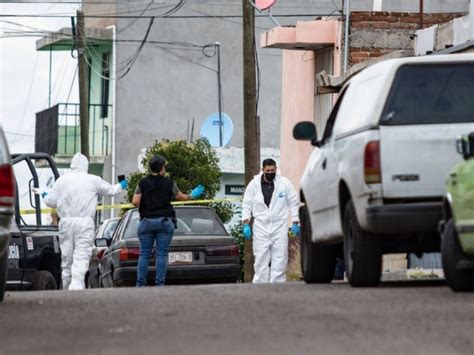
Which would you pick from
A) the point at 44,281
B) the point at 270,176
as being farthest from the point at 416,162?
the point at 270,176

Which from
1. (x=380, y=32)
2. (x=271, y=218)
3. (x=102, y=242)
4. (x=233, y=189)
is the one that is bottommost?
(x=102, y=242)

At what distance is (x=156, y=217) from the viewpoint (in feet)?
66.2

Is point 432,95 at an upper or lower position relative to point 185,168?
upper

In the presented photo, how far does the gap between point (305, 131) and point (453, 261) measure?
3.29 m

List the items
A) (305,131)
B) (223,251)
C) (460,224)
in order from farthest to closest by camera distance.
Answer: (223,251)
(305,131)
(460,224)

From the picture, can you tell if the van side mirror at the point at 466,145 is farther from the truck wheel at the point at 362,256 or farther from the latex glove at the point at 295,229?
the latex glove at the point at 295,229

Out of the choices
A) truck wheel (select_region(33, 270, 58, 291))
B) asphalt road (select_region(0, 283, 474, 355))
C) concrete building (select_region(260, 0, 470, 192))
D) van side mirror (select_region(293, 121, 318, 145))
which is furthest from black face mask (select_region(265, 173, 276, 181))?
asphalt road (select_region(0, 283, 474, 355))

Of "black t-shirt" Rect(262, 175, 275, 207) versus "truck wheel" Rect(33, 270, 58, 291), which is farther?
"black t-shirt" Rect(262, 175, 275, 207)

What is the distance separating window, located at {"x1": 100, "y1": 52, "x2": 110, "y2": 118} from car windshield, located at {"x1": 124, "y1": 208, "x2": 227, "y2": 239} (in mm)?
25030

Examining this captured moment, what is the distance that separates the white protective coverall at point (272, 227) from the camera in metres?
21.9

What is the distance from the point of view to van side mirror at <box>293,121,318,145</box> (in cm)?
1540

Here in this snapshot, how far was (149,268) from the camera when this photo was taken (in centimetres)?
2234

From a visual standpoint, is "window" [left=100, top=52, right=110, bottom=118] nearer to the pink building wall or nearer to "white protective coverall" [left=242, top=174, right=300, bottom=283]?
the pink building wall

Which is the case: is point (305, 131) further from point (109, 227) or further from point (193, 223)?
point (109, 227)
